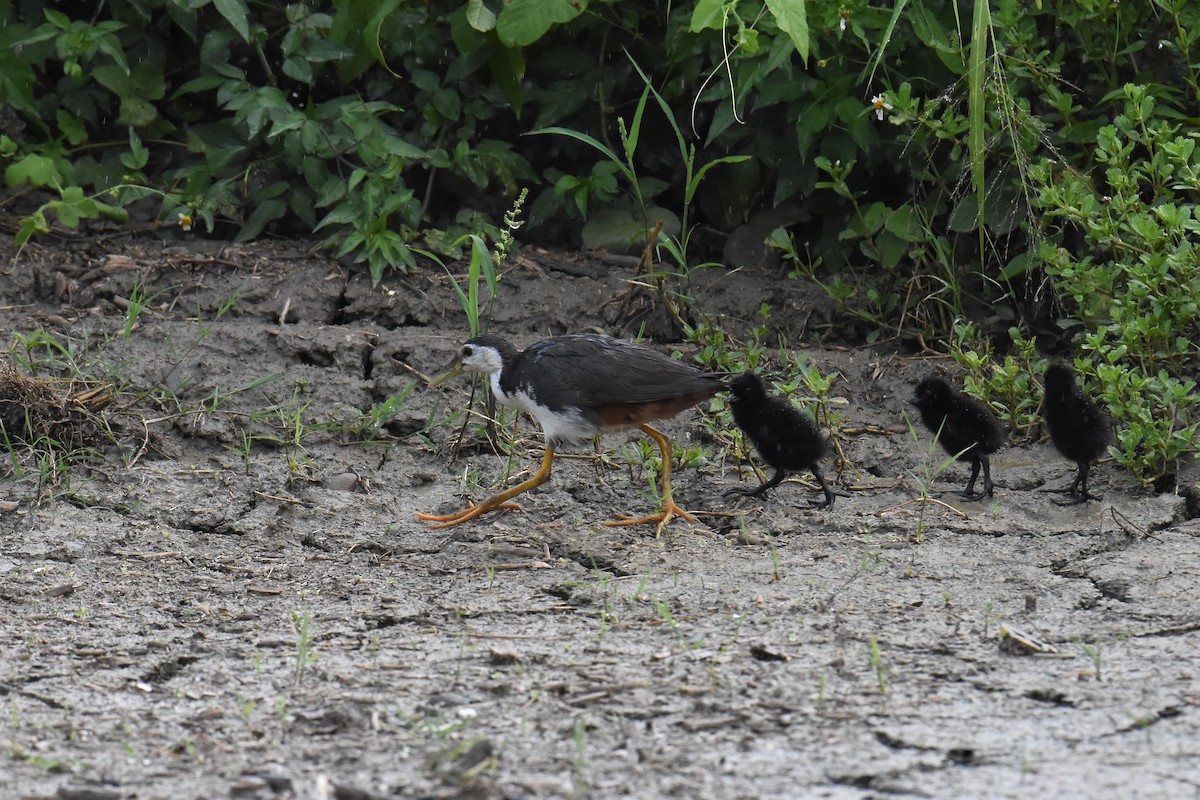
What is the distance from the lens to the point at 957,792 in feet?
9.77

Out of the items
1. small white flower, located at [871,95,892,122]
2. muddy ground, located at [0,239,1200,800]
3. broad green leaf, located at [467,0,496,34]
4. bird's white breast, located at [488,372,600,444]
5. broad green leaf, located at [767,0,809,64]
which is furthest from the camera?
broad green leaf, located at [467,0,496,34]

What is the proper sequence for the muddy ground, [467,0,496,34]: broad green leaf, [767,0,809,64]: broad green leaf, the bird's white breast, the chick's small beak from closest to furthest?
1. the muddy ground
2. [767,0,809,64]: broad green leaf
3. the bird's white breast
4. the chick's small beak
5. [467,0,496,34]: broad green leaf

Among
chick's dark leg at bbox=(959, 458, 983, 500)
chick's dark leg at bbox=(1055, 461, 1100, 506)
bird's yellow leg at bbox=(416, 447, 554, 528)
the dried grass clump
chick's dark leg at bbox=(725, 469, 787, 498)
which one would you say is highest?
chick's dark leg at bbox=(1055, 461, 1100, 506)

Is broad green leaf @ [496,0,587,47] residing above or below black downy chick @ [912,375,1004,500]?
above

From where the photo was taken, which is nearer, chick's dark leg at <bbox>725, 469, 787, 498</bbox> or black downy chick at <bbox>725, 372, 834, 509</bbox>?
black downy chick at <bbox>725, 372, 834, 509</bbox>

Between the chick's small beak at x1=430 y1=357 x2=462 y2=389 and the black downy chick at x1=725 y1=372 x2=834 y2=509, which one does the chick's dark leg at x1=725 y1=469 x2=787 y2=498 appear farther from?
the chick's small beak at x1=430 y1=357 x2=462 y2=389

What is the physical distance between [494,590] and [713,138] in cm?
312

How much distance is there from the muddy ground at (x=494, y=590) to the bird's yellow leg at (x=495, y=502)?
7 cm

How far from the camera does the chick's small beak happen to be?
5.66 m

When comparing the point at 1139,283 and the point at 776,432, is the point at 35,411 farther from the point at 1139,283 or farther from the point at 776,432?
the point at 1139,283

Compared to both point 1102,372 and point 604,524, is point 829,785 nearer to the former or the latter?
point 604,524

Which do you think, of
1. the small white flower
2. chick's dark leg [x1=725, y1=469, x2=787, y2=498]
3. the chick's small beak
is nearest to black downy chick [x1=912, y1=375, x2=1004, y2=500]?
chick's dark leg [x1=725, y1=469, x2=787, y2=498]

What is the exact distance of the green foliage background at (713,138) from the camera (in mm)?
5715

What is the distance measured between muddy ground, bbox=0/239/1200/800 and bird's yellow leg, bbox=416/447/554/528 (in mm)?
70
